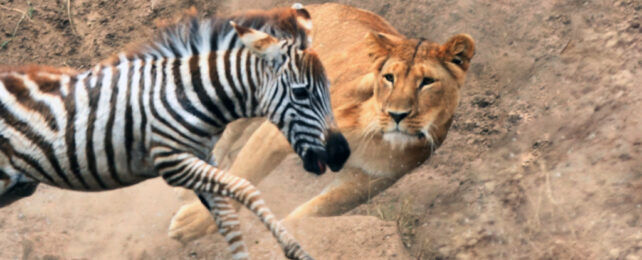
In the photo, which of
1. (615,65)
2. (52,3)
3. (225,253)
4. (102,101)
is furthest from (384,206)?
(52,3)

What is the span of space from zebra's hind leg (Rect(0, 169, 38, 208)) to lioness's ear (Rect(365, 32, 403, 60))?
3.02 metres

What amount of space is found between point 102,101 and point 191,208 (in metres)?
2.11

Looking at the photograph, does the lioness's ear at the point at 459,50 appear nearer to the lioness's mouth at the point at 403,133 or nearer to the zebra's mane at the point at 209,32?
the lioness's mouth at the point at 403,133

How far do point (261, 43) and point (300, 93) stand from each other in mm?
442

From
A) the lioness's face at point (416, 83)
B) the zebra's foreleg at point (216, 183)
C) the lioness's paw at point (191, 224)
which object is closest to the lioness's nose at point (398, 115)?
the lioness's face at point (416, 83)

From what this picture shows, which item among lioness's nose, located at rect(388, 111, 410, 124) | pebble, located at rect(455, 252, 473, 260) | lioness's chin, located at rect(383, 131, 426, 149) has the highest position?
lioness's nose, located at rect(388, 111, 410, 124)

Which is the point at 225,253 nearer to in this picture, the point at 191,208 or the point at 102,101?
the point at 191,208

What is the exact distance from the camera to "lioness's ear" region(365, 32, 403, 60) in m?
7.54

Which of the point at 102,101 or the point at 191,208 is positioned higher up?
the point at 102,101

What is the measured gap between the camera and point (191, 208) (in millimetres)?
8094

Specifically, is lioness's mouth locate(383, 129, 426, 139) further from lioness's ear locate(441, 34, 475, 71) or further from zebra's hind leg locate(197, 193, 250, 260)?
zebra's hind leg locate(197, 193, 250, 260)

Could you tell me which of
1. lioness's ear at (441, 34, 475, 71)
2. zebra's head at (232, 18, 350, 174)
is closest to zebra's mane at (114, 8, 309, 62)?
zebra's head at (232, 18, 350, 174)

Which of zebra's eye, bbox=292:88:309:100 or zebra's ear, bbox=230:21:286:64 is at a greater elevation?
zebra's ear, bbox=230:21:286:64

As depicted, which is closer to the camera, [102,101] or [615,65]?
[102,101]
